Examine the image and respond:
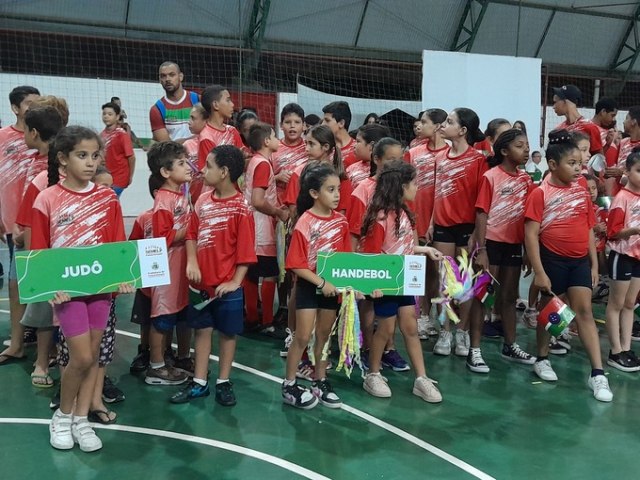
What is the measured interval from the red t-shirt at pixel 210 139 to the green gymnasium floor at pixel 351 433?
153 centimetres

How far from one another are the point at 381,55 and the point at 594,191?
895 centimetres

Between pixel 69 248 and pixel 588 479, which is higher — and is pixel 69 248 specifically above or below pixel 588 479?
above

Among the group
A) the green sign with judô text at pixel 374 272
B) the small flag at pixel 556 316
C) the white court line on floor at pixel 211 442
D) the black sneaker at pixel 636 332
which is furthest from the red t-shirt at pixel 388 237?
the black sneaker at pixel 636 332

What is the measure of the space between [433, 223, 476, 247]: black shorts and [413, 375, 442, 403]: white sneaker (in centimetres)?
114

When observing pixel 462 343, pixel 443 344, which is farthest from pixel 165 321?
pixel 462 343

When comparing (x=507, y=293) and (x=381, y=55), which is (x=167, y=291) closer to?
(x=507, y=293)

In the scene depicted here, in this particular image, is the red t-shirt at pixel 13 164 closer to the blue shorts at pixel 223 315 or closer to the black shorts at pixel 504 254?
the blue shorts at pixel 223 315

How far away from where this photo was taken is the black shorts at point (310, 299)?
12.3 feet

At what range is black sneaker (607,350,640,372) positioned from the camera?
4.56 metres

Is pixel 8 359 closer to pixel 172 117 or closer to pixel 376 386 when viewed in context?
pixel 172 117

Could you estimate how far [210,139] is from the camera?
4836 millimetres

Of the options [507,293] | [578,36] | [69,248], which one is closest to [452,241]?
[507,293]

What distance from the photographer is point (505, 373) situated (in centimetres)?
450

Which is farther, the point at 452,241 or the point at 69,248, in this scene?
the point at 452,241
